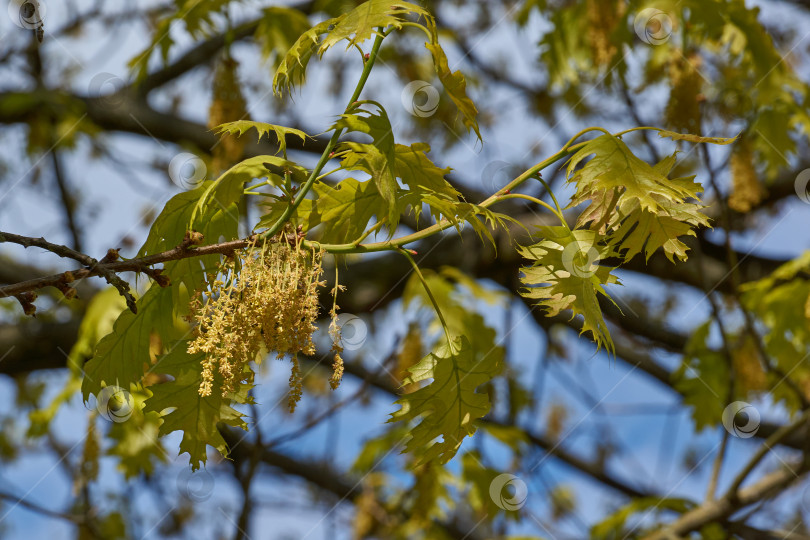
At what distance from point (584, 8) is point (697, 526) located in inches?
97.7

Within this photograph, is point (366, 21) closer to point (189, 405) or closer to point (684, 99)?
point (189, 405)

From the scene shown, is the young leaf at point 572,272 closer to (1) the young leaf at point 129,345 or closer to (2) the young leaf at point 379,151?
(2) the young leaf at point 379,151

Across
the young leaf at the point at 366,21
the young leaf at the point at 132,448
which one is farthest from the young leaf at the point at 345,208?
the young leaf at the point at 132,448

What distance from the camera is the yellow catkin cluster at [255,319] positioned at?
1.32m

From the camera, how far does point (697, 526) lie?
3.32m

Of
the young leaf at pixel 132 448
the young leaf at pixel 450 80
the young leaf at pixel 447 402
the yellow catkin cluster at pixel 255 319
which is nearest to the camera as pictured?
the yellow catkin cluster at pixel 255 319

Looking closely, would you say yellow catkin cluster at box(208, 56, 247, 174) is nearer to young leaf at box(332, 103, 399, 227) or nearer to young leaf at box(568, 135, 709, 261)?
young leaf at box(332, 103, 399, 227)

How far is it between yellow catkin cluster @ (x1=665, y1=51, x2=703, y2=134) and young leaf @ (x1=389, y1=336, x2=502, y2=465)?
1.40 metres

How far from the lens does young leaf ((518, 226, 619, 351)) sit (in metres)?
1.50

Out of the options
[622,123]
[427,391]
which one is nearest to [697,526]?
[427,391]

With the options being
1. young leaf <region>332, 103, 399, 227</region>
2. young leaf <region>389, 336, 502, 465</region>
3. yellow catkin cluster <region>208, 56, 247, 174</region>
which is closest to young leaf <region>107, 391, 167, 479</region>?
yellow catkin cluster <region>208, 56, 247, 174</region>

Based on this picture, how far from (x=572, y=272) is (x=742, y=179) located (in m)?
1.88

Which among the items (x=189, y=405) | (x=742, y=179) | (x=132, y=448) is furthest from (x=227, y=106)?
(x=742, y=179)

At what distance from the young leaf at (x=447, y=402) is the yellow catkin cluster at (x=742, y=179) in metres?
1.85
